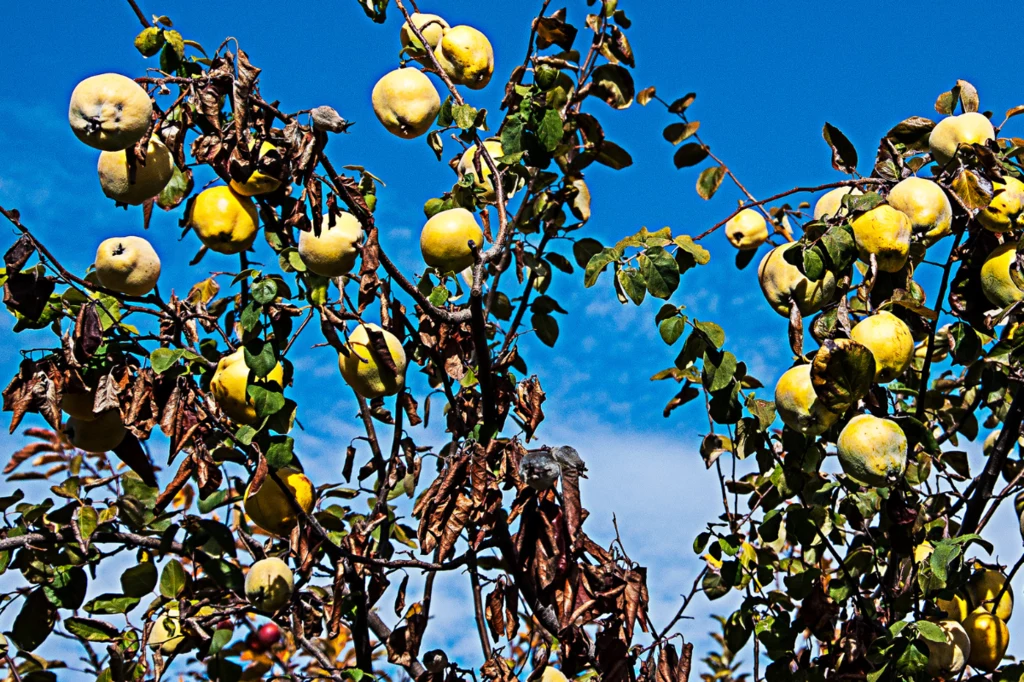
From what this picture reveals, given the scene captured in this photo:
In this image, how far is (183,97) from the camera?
2.47 metres

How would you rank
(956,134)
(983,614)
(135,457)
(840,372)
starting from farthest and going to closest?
(135,457), (983,614), (956,134), (840,372)

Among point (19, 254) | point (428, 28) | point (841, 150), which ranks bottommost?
point (19, 254)

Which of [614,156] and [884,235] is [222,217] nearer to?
[614,156]

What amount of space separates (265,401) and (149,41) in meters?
1.02

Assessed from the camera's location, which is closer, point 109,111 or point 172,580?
point 109,111

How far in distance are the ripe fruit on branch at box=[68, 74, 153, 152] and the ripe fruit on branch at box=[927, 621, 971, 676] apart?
8.72ft

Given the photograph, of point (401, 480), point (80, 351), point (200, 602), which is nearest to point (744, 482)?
point (401, 480)

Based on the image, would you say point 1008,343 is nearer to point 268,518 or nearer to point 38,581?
point 268,518

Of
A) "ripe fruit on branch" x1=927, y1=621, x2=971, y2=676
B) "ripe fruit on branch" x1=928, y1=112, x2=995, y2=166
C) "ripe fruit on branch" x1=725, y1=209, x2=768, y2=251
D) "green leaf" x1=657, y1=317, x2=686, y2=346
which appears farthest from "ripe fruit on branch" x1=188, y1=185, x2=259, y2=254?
"ripe fruit on branch" x1=927, y1=621, x2=971, y2=676

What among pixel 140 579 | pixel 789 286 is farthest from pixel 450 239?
pixel 140 579

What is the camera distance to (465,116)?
3.12 m

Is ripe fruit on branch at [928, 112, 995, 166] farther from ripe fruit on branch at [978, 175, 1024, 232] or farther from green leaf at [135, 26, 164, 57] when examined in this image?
green leaf at [135, 26, 164, 57]

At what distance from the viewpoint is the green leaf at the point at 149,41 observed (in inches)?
106

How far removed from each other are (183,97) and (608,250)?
123 cm
